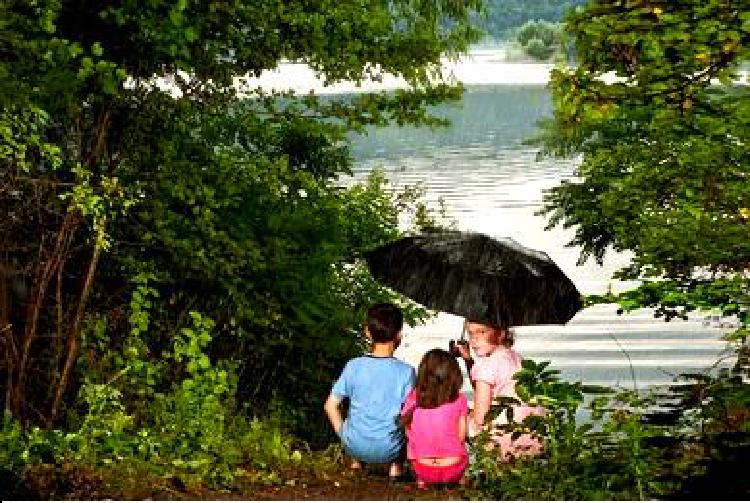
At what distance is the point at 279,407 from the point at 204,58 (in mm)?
4869

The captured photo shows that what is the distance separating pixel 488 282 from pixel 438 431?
197 centimetres

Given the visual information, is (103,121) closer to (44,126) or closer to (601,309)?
(44,126)

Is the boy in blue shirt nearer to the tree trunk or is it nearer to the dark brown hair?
the dark brown hair

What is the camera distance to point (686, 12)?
6.36 metres

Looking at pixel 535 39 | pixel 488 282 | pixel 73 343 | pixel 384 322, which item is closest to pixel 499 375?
pixel 384 322

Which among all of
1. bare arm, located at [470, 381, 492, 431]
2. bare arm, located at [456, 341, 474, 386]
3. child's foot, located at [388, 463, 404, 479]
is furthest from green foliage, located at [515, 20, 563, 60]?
bare arm, located at [470, 381, 492, 431]

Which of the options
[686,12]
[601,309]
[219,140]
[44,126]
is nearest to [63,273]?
[44,126]

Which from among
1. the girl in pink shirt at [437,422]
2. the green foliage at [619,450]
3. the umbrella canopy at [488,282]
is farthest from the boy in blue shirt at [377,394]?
the umbrella canopy at [488,282]

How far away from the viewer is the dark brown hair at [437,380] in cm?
726

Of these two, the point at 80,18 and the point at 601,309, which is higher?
the point at 80,18

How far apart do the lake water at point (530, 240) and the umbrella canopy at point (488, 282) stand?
0.48m

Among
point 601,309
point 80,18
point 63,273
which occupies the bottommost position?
point 601,309

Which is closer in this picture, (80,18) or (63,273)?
(80,18)

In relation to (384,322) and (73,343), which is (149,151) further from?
(384,322)
